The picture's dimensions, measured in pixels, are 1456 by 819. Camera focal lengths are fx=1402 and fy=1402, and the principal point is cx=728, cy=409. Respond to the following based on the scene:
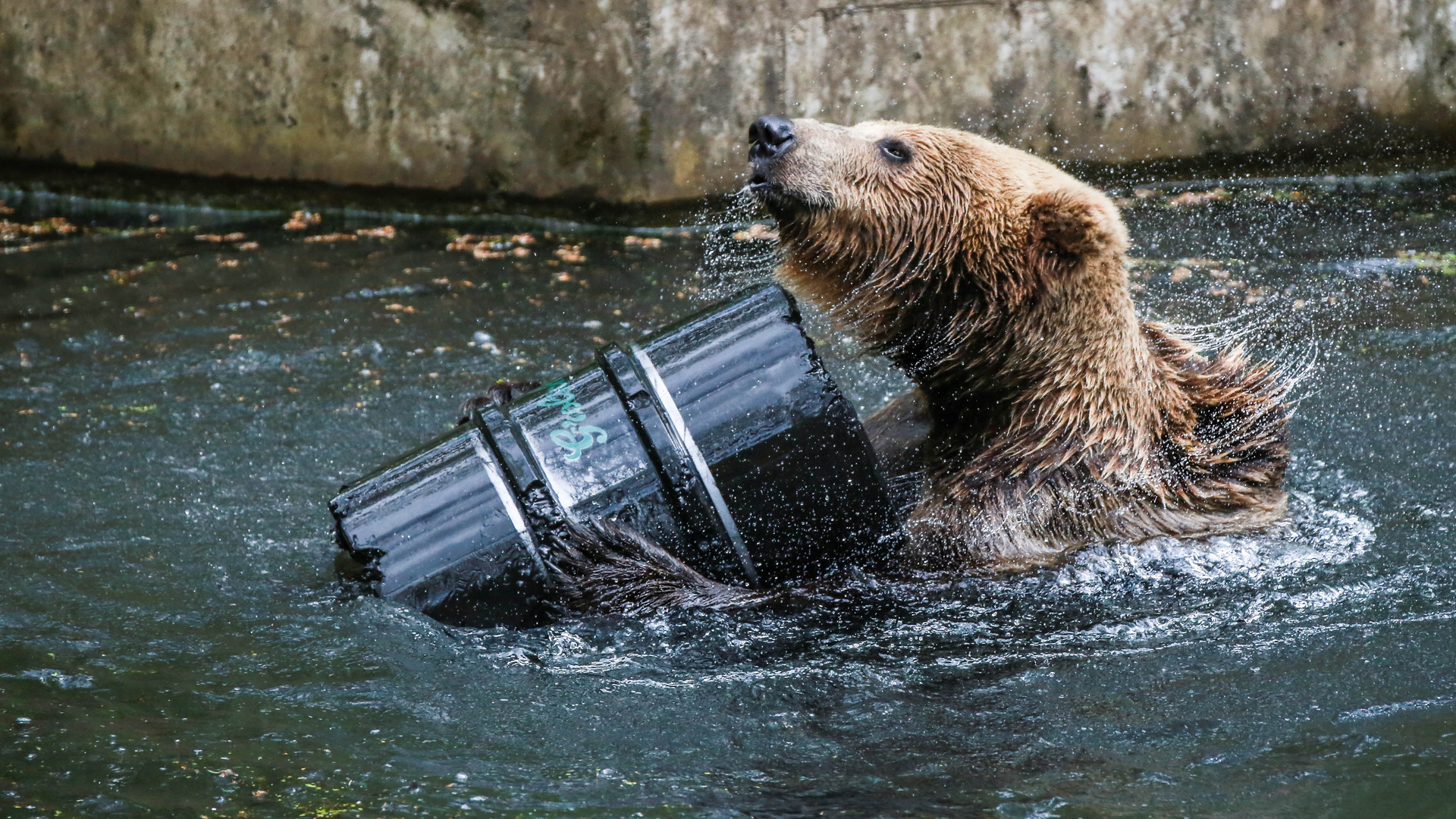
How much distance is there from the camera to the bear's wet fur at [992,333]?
403cm

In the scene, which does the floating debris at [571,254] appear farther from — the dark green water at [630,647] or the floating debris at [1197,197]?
the floating debris at [1197,197]

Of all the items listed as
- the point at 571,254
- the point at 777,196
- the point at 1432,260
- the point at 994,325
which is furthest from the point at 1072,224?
the point at 571,254

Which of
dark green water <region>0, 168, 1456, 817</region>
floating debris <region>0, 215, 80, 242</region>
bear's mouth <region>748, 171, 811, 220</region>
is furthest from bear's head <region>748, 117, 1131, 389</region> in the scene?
floating debris <region>0, 215, 80, 242</region>

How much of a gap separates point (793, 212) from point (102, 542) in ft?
7.93

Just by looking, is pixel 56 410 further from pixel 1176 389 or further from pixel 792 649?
pixel 1176 389

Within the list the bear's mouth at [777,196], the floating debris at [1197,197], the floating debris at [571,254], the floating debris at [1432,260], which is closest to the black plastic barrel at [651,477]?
the bear's mouth at [777,196]

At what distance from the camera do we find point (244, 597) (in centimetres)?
414

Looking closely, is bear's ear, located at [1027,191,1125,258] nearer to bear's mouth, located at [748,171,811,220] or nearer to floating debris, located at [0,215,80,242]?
bear's mouth, located at [748,171,811,220]

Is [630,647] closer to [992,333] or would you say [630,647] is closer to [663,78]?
[992,333]

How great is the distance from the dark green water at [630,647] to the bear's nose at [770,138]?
0.68 meters

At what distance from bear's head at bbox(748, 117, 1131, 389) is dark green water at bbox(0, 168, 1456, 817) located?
60 cm

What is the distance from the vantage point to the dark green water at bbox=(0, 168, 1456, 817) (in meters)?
3.10

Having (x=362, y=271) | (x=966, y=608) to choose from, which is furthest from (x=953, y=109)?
(x=966, y=608)

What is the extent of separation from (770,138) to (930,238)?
0.55 metres
